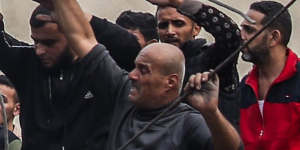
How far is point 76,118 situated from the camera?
6184mm

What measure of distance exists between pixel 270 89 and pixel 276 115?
0.14 m

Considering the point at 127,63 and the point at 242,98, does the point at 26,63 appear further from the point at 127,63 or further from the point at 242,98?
the point at 242,98

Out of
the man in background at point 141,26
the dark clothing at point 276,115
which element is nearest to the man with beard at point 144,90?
the dark clothing at point 276,115

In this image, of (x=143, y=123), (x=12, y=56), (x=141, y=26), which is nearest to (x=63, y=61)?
(x=12, y=56)

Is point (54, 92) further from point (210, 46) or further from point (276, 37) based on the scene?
point (276, 37)

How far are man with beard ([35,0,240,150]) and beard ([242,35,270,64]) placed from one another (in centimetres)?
79

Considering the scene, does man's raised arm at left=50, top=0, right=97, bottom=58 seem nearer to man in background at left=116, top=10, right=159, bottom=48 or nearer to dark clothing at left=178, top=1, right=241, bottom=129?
dark clothing at left=178, top=1, right=241, bottom=129

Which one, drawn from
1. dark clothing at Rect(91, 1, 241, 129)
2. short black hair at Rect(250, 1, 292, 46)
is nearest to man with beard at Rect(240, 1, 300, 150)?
short black hair at Rect(250, 1, 292, 46)

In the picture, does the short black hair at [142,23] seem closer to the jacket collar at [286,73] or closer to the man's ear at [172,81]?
the jacket collar at [286,73]

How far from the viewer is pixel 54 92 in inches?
253

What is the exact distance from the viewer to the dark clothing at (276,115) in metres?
6.37

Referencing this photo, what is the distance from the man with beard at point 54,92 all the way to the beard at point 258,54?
0.60 metres

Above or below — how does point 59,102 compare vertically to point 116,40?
below

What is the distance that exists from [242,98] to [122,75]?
98 cm
